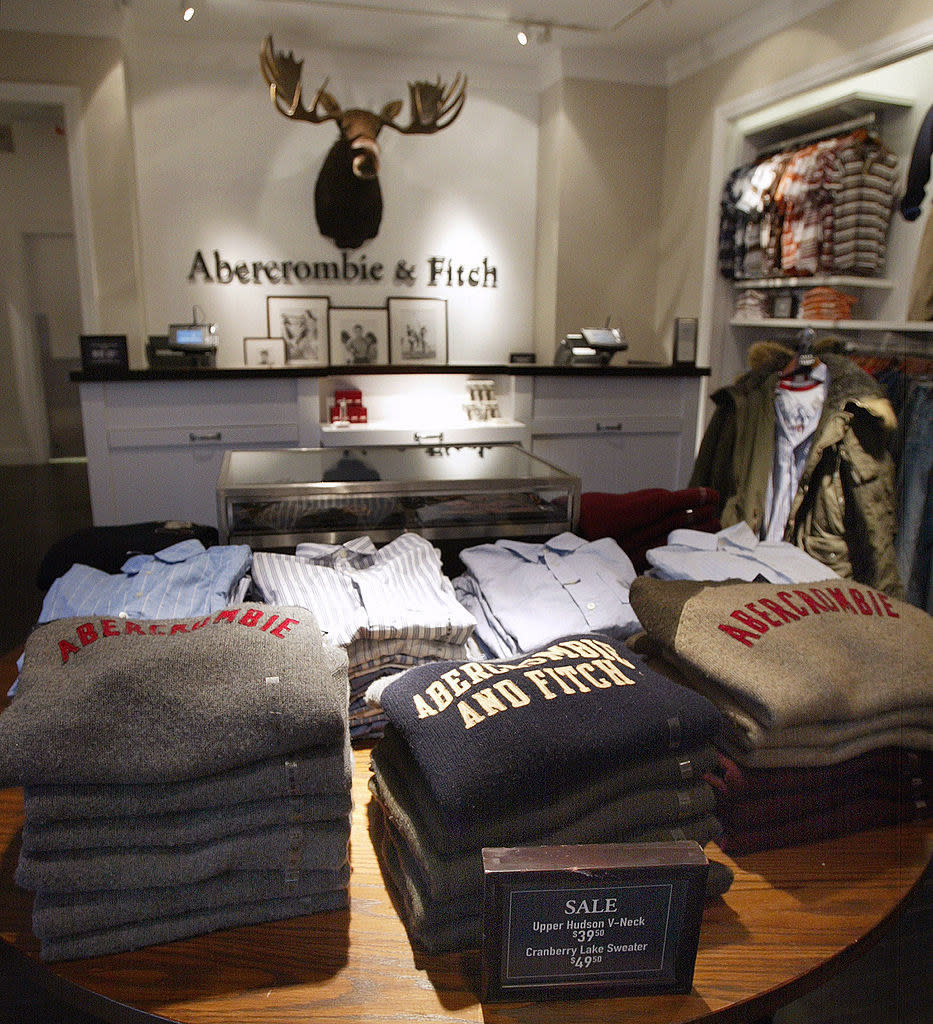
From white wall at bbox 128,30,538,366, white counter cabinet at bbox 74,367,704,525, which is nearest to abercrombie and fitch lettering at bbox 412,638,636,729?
white counter cabinet at bbox 74,367,704,525

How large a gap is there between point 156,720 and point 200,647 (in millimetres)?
119

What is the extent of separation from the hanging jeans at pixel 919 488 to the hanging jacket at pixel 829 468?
10.7 inches

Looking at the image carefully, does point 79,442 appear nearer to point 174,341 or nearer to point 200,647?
point 174,341

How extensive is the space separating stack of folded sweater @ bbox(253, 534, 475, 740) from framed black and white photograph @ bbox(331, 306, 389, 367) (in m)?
4.18

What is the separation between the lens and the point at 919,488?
8.86 ft

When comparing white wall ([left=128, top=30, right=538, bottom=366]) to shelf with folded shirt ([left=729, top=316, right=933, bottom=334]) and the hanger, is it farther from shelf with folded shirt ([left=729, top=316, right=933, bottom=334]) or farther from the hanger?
the hanger

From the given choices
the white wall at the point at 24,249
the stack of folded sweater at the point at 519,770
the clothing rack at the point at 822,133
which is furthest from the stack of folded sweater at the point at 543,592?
the white wall at the point at 24,249

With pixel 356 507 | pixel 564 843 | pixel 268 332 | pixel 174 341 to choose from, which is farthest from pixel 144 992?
pixel 268 332

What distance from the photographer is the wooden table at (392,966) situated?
774mm


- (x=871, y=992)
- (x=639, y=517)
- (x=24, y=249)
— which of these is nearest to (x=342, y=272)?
Answer: (x=24, y=249)

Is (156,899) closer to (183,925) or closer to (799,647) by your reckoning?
(183,925)

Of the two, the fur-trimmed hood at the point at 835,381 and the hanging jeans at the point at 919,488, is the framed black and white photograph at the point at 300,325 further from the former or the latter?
the hanging jeans at the point at 919,488

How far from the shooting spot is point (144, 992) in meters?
0.78

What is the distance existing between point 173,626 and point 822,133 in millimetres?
4140
